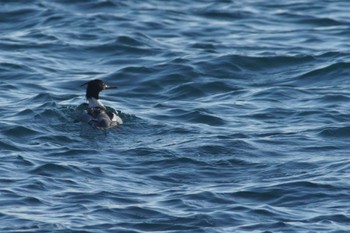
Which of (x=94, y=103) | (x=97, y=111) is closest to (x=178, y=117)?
(x=97, y=111)

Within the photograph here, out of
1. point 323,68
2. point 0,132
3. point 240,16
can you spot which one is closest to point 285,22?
Result: point 240,16

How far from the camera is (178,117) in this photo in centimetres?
2005

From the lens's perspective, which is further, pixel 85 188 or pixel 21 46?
pixel 21 46

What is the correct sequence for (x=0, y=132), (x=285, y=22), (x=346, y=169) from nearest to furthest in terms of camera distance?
(x=346, y=169)
(x=0, y=132)
(x=285, y=22)

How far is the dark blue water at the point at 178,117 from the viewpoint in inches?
578

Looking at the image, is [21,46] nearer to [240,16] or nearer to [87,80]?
[87,80]

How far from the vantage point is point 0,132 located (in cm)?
1861

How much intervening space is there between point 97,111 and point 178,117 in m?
1.43

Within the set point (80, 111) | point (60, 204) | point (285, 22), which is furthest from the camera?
point (285, 22)

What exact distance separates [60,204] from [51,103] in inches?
238

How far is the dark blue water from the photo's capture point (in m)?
14.7

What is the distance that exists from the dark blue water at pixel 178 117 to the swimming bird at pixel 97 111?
25 cm

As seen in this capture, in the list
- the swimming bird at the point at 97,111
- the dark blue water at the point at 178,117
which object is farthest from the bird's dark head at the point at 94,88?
the dark blue water at the point at 178,117

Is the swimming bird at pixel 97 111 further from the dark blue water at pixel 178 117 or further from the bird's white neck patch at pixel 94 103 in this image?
the dark blue water at pixel 178 117
